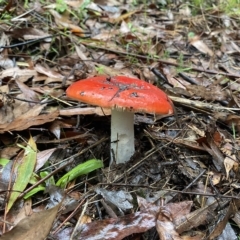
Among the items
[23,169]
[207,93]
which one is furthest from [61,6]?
[23,169]

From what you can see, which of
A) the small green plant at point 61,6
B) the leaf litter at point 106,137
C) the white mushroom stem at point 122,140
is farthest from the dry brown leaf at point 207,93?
the small green plant at point 61,6

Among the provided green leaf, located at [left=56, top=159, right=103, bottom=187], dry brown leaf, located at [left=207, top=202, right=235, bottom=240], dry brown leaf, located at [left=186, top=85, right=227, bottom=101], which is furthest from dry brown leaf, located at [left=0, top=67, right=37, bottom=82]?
dry brown leaf, located at [left=207, top=202, right=235, bottom=240]

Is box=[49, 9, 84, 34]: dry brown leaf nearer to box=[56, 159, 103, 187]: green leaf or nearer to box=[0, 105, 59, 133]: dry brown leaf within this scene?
box=[0, 105, 59, 133]: dry brown leaf

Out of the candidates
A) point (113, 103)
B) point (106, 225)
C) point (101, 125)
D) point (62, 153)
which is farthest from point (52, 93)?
point (106, 225)

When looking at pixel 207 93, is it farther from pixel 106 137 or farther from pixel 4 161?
pixel 4 161

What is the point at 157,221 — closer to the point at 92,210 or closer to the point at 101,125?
the point at 92,210

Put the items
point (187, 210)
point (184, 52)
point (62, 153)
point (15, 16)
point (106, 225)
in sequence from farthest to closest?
point (184, 52) → point (15, 16) → point (62, 153) → point (187, 210) → point (106, 225)
